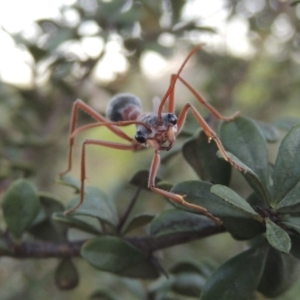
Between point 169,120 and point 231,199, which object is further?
point 169,120

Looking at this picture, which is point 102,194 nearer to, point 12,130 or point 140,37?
point 140,37

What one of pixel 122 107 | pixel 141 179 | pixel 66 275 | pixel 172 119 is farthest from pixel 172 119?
pixel 66 275

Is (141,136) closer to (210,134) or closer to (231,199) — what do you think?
(210,134)

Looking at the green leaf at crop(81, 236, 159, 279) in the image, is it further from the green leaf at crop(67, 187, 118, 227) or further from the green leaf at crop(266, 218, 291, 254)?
the green leaf at crop(266, 218, 291, 254)

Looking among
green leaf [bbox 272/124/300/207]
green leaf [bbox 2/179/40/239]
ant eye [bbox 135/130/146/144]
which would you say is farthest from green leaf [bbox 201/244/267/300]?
ant eye [bbox 135/130/146/144]

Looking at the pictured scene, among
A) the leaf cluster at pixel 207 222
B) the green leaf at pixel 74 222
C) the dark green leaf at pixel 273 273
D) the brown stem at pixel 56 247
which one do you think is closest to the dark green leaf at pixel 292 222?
the leaf cluster at pixel 207 222
